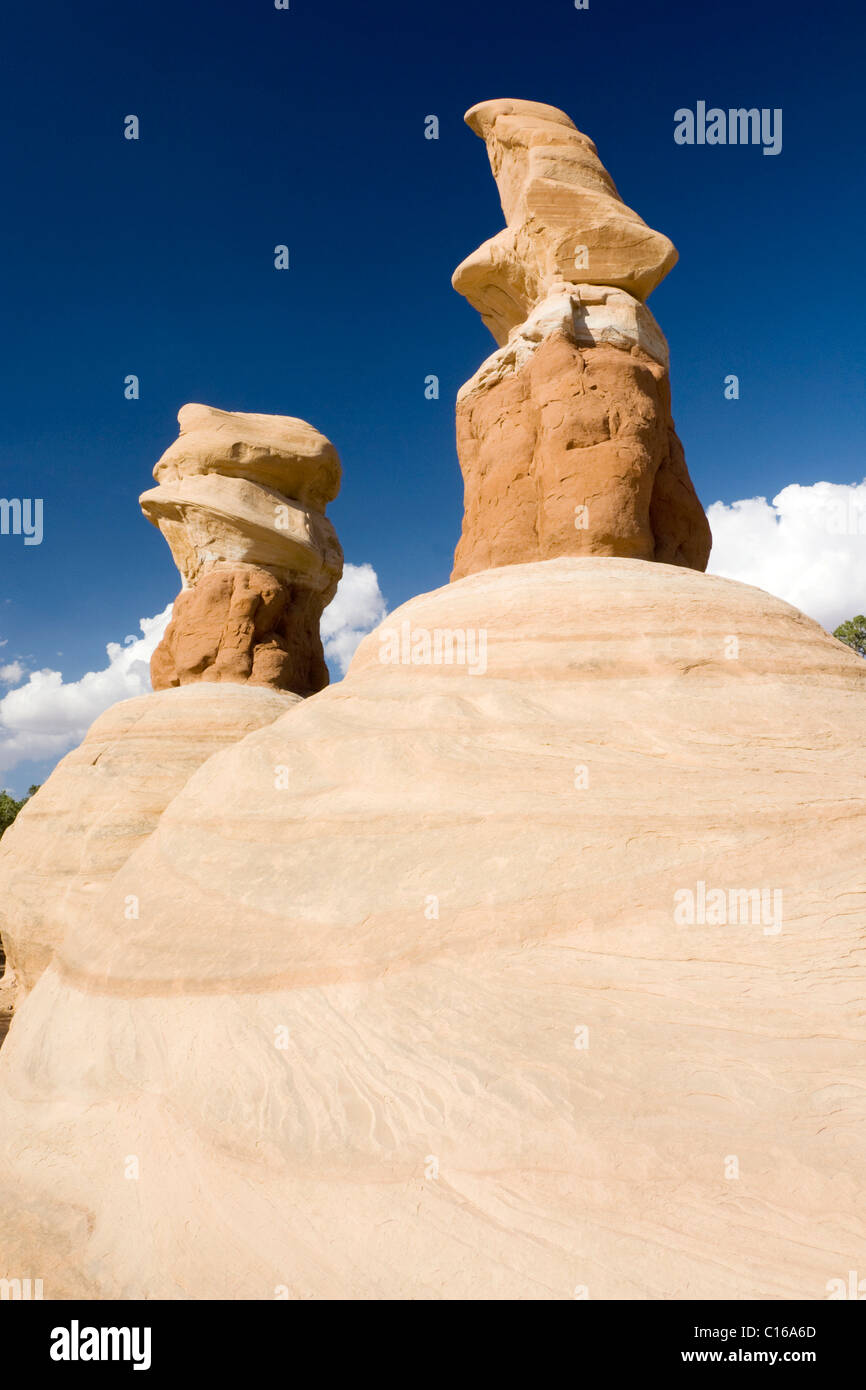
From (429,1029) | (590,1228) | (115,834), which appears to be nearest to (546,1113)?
(590,1228)

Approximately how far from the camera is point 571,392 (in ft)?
24.7

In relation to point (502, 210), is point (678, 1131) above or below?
below

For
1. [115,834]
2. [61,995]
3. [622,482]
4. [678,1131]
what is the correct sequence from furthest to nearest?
[115,834] < [622,482] < [61,995] < [678,1131]

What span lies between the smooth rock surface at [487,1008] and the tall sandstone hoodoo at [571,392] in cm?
248

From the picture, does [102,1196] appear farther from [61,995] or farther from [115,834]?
[115,834]

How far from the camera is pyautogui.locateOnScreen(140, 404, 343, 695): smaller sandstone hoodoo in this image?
14.9 meters

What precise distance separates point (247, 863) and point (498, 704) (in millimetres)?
1792

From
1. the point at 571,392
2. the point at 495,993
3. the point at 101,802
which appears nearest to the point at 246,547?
the point at 101,802

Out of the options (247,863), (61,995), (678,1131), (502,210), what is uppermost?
(502,210)

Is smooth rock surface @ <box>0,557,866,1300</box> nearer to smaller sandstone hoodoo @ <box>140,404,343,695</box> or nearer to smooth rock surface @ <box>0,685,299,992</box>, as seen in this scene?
smooth rock surface @ <box>0,685,299,992</box>

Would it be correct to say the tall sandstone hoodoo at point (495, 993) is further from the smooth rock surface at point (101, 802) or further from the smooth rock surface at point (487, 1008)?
the smooth rock surface at point (101, 802)

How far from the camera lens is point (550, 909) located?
3.64m

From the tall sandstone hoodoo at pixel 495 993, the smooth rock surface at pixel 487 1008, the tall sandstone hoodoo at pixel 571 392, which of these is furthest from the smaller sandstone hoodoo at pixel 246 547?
the smooth rock surface at pixel 487 1008

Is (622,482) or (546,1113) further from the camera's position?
(622,482)
